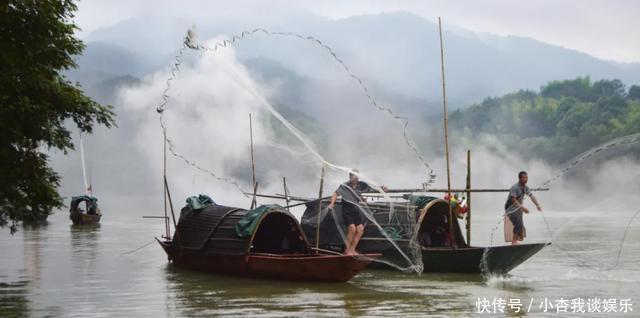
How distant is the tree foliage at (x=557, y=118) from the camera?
3939 inches

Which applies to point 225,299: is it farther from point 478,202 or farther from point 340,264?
point 478,202

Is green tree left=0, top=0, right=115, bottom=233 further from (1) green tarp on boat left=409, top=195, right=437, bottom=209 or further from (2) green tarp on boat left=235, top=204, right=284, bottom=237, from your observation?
(1) green tarp on boat left=409, top=195, right=437, bottom=209

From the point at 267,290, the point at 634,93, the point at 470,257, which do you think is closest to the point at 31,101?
the point at 267,290

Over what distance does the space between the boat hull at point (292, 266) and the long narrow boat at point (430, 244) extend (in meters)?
2.36

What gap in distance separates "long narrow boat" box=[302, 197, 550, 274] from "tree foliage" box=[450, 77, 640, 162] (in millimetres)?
76645

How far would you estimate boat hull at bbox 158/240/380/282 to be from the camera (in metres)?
19.8

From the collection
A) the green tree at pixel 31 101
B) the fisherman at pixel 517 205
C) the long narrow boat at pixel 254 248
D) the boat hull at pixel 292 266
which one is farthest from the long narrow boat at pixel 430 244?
the green tree at pixel 31 101

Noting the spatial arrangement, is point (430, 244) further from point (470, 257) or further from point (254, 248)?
point (254, 248)

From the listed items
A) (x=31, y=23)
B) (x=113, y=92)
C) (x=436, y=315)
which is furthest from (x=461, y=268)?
(x=113, y=92)

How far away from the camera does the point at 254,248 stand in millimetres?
23922

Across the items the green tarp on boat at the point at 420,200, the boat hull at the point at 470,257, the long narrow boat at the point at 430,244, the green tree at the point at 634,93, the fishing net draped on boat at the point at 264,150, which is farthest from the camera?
the green tree at the point at 634,93

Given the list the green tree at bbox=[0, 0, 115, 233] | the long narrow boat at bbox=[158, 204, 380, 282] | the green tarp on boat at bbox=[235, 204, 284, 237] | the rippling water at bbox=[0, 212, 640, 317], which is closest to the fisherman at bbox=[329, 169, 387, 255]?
the long narrow boat at bbox=[158, 204, 380, 282]

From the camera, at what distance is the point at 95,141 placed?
154m

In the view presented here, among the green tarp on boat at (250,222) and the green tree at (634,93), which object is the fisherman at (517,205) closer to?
the green tarp on boat at (250,222)
